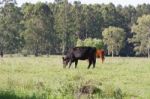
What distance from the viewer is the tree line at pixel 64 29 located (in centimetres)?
8400

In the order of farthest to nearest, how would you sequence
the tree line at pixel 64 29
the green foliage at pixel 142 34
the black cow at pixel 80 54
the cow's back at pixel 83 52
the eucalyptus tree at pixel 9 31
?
1. the green foliage at pixel 142 34
2. the tree line at pixel 64 29
3. the eucalyptus tree at pixel 9 31
4. the cow's back at pixel 83 52
5. the black cow at pixel 80 54

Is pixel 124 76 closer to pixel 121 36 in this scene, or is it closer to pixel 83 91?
pixel 83 91

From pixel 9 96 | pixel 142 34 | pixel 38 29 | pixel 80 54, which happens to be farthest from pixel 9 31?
pixel 9 96

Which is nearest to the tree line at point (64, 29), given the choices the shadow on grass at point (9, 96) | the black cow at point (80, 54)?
the black cow at point (80, 54)

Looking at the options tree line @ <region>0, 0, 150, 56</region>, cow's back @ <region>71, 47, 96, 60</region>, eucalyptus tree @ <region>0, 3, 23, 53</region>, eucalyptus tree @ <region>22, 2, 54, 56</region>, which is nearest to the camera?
cow's back @ <region>71, 47, 96, 60</region>

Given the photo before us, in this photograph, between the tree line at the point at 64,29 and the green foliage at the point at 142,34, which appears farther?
the green foliage at the point at 142,34

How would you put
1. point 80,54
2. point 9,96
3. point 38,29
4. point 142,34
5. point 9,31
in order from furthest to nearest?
1. point 142,34
2. point 38,29
3. point 9,31
4. point 80,54
5. point 9,96

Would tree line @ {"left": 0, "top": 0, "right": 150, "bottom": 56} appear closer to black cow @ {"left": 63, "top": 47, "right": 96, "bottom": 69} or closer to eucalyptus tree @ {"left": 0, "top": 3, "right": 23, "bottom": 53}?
eucalyptus tree @ {"left": 0, "top": 3, "right": 23, "bottom": 53}

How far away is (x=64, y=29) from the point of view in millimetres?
92188

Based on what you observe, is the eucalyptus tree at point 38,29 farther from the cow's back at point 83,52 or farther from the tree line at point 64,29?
the cow's back at point 83,52

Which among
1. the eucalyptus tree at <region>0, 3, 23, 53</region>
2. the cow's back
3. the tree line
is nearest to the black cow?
the cow's back

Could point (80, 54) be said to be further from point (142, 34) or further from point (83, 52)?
point (142, 34)

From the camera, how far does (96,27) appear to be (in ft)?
319

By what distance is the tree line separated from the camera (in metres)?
84.0
